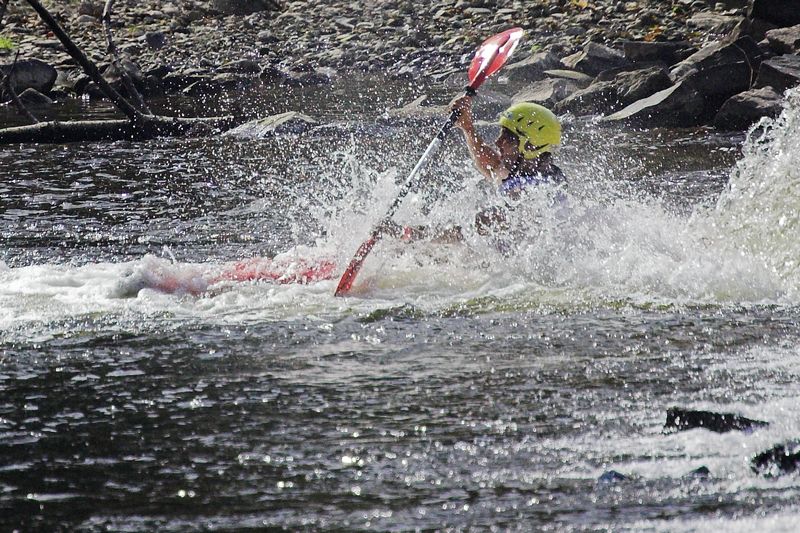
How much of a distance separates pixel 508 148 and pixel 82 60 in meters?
7.25

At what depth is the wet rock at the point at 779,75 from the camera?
15008 mm

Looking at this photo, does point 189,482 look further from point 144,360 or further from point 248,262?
point 248,262

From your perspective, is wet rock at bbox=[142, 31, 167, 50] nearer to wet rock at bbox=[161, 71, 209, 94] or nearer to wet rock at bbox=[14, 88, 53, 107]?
wet rock at bbox=[161, 71, 209, 94]

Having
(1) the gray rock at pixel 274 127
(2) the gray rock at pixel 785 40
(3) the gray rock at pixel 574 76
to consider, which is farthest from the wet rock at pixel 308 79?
(2) the gray rock at pixel 785 40

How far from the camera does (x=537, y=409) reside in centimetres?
538

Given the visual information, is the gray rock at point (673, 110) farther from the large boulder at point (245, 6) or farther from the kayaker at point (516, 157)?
the large boulder at point (245, 6)

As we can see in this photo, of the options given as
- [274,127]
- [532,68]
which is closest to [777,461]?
[274,127]

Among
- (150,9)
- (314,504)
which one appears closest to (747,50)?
(314,504)

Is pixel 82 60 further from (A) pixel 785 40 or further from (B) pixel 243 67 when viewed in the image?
(B) pixel 243 67

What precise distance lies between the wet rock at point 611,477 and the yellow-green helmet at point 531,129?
168 inches

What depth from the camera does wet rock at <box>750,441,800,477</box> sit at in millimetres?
4527

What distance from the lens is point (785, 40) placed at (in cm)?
1686

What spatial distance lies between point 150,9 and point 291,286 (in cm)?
2316

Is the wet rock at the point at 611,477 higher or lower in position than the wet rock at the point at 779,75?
lower
